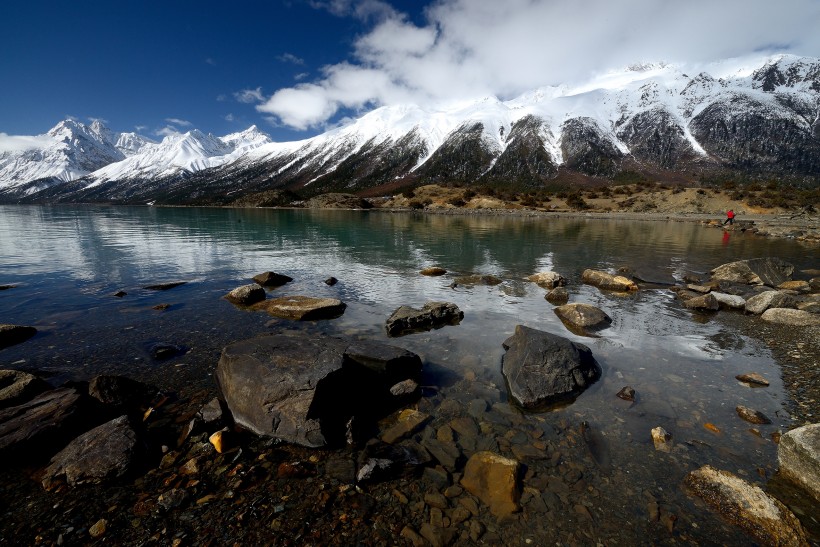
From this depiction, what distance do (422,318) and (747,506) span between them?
33.9ft

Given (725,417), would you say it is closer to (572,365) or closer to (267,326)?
(572,365)

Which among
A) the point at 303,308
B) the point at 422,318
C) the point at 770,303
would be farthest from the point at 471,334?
the point at 770,303

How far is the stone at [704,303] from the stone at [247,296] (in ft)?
69.9

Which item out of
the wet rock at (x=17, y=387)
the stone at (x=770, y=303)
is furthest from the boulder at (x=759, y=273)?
the wet rock at (x=17, y=387)

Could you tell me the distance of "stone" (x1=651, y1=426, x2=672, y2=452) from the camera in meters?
7.62

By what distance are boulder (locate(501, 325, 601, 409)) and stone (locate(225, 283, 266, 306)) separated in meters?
12.7

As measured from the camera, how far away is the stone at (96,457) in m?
6.52

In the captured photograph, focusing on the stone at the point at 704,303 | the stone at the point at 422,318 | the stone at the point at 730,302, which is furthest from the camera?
the stone at the point at 704,303

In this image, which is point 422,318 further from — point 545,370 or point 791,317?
point 791,317

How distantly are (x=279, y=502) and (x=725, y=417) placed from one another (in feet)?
33.5

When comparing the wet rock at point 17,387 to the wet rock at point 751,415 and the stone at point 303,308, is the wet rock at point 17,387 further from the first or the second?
the wet rock at point 751,415

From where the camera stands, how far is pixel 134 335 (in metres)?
13.7

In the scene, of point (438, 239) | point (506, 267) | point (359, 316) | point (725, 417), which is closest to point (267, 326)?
point (359, 316)

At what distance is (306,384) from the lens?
27.0 feet
